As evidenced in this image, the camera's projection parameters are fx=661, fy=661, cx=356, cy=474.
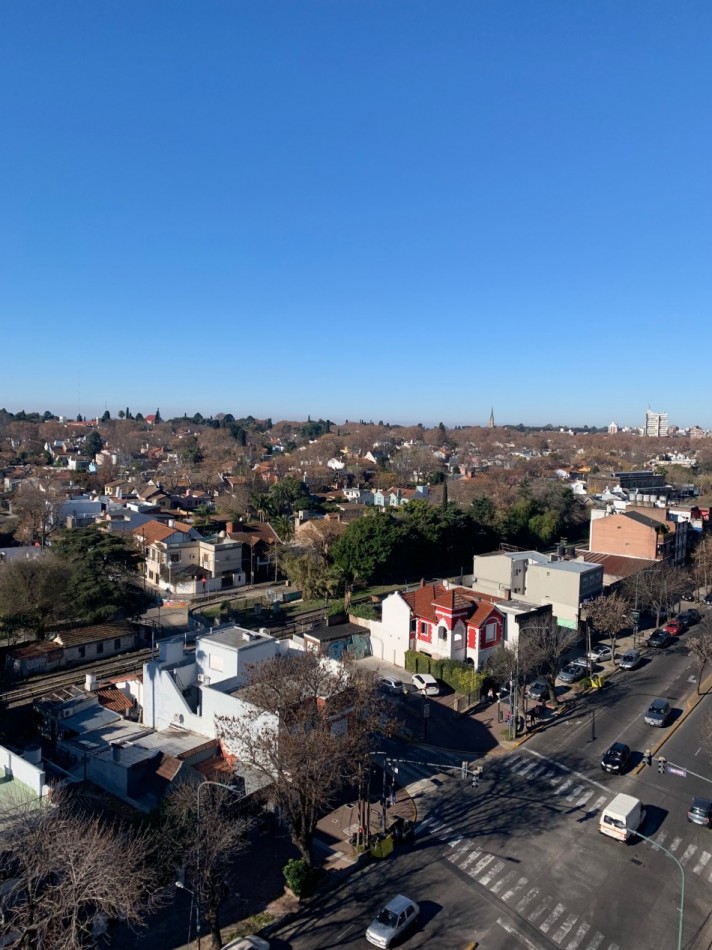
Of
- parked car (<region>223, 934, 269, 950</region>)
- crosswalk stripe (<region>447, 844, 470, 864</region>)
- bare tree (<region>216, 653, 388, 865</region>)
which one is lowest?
crosswalk stripe (<region>447, 844, 470, 864</region>)

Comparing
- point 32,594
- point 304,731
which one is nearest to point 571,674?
point 304,731

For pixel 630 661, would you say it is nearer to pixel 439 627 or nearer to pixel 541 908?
pixel 439 627

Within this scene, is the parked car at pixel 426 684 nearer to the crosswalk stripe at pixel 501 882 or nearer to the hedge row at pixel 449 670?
the hedge row at pixel 449 670

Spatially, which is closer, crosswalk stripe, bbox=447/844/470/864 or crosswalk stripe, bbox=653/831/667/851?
crosswalk stripe, bbox=447/844/470/864

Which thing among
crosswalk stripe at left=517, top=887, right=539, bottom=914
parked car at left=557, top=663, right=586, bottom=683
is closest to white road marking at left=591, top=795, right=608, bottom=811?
crosswalk stripe at left=517, top=887, right=539, bottom=914

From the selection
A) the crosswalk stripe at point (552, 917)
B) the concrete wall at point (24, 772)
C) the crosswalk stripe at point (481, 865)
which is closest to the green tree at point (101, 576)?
the concrete wall at point (24, 772)

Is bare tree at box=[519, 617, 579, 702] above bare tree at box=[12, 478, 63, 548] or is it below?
below

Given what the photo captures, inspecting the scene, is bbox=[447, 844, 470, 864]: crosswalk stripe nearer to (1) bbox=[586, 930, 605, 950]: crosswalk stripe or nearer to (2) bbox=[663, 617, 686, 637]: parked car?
(1) bbox=[586, 930, 605, 950]: crosswalk stripe

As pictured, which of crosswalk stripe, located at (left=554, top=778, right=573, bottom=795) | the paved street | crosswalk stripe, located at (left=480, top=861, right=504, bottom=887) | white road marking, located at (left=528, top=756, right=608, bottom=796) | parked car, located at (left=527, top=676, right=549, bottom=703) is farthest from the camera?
parked car, located at (left=527, top=676, right=549, bottom=703)
